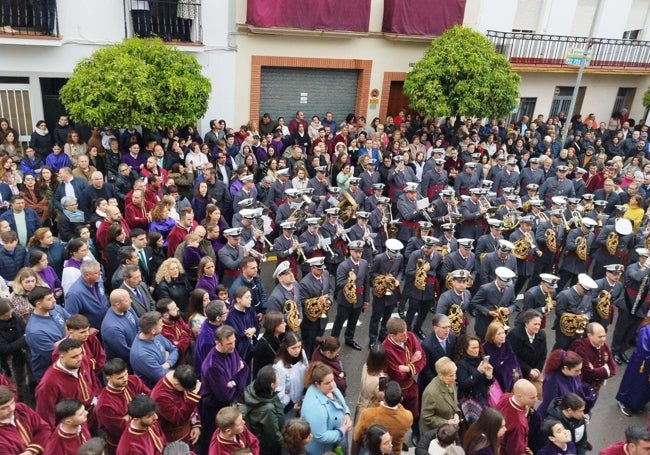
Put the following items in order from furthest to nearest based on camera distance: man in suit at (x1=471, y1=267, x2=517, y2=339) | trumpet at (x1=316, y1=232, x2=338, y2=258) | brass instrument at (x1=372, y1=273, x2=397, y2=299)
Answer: trumpet at (x1=316, y1=232, x2=338, y2=258), brass instrument at (x1=372, y1=273, x2=397, y2=299), man in suit at (x1=471, y1=267, x2=517, y2=339)

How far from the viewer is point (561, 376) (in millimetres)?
5902

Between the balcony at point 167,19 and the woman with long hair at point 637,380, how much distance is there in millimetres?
11353

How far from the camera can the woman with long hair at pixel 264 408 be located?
4.89 m

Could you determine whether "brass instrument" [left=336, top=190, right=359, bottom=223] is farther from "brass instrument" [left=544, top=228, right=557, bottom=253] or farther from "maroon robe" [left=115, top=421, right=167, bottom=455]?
"maroon robe" [left=115, top=421, right=167, bottom=455]

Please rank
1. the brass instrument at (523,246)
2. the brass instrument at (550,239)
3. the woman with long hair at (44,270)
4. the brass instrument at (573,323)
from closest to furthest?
the woman with long hair at (44,270) → the brass instrument at (573,323) → the brass instrument at (523,246) → the brass instrument at (550,239)

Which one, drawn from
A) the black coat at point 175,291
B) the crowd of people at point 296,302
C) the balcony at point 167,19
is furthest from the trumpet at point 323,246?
the balcony at point 167,19

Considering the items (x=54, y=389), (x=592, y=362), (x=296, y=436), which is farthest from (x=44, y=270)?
(x=592, y=362)

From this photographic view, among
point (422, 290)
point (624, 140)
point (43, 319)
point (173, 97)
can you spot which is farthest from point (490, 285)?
point (624, 140)

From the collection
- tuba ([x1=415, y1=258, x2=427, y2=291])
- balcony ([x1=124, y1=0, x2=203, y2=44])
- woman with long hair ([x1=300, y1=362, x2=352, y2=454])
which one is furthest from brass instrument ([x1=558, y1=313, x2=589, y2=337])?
balcony ([x1=124, y1=0, x2=203, y2=44])

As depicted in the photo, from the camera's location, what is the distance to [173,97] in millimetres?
11203

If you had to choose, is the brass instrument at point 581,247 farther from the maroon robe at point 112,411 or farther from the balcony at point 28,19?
the balcony at point 28,19

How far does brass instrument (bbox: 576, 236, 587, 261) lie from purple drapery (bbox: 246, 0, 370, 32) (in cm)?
948

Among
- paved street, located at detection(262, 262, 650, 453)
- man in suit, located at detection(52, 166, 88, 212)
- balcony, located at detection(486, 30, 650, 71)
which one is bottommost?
paved street, located at detection(262, 262, 650, 453)

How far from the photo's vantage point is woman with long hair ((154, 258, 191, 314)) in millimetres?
6840
